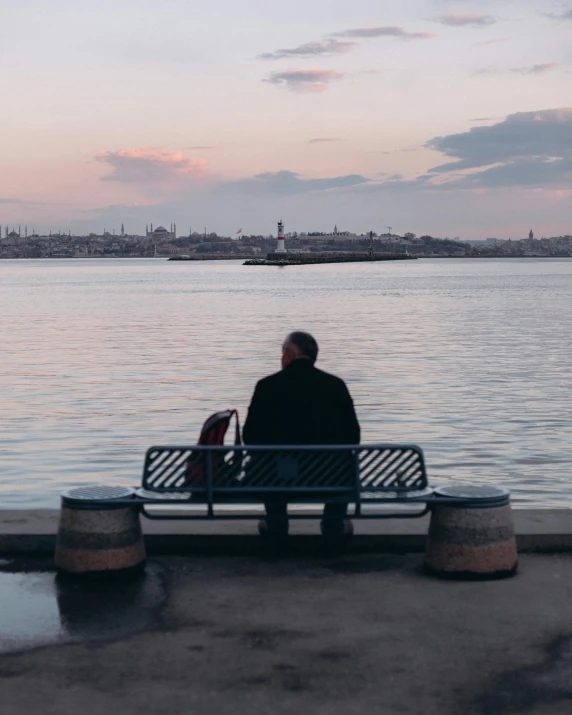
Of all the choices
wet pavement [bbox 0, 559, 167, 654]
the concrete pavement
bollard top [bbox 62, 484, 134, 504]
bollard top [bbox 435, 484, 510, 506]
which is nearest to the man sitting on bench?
the concrete pavement

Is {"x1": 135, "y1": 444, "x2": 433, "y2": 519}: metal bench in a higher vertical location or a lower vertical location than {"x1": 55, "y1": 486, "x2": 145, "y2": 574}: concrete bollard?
higher

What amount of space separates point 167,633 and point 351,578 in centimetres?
136

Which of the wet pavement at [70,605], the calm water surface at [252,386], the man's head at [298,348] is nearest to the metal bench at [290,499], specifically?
the wet pavement at [70,605]

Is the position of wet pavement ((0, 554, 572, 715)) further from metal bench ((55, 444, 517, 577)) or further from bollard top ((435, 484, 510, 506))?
bollard top ((435, 484, 510, 506))

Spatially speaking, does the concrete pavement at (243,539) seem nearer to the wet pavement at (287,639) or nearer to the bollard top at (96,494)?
the wet pavement at (287,639)

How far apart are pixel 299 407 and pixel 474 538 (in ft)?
4.34

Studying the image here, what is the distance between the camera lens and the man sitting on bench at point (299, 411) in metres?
7.26

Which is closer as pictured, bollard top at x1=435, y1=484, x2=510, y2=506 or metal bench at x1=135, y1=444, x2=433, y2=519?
bollard top at x1=435, y1=484, x2=510, y2=506

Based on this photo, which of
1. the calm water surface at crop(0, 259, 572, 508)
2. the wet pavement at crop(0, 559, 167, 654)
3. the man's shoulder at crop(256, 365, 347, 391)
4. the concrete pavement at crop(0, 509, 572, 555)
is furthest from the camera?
the calm water surface at crop(0, 259, 572, 508)

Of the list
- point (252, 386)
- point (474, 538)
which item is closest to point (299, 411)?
point (474, 538)

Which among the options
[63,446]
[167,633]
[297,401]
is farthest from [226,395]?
[167,633]

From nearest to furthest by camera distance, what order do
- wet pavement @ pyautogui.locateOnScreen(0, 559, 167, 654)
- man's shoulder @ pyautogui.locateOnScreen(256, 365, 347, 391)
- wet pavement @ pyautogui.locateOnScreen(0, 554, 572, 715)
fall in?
1. wet pavement @ pyautogui.locateOnScreen(0, 554, 572, 715)
2. wet pavement @ pyautogui.locateOnScreen(0, 559, 167, 654)
3. man's shoulder @ pyautogui.locateOnScreen(256, 365, 347, 391)

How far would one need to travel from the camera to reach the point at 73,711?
4844mm

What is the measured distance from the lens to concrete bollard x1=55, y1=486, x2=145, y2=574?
680 cm
